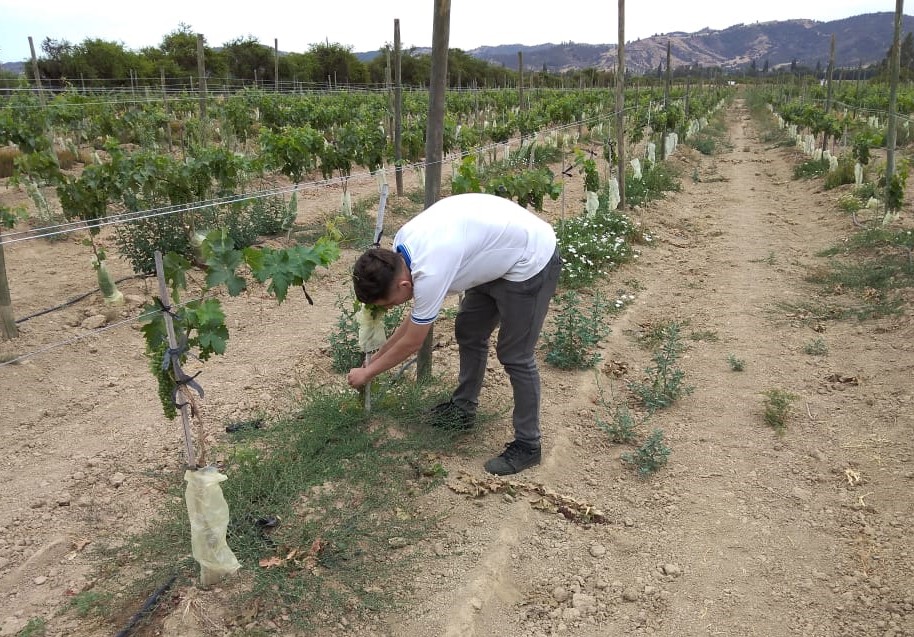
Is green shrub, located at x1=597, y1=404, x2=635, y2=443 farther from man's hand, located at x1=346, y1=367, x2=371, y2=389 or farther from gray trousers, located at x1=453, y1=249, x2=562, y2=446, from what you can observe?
man's hand, located at x1=346, y1=367, x2=371, y2=389

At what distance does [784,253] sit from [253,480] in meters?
7.63

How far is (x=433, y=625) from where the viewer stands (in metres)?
2.77

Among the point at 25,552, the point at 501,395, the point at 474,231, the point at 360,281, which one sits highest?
the point at 474,231

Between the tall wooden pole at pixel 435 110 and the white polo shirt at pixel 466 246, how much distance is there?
87 centimetres

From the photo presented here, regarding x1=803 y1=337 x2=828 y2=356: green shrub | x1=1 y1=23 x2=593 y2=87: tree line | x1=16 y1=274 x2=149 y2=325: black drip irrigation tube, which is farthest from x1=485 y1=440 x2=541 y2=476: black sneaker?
A: x1=1 y1=23 x2=593 y2=87: tree line

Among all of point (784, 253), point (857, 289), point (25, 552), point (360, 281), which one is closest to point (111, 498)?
point (25, 552)

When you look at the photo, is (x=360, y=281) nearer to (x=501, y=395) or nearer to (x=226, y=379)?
(x=501, y=395)

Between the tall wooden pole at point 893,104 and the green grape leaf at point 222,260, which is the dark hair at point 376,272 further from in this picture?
the tall wooden pole at point 893,104

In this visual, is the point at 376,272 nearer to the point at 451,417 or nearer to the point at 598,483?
the point at 451,417

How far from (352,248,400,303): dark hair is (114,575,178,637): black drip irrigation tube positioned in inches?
56.3

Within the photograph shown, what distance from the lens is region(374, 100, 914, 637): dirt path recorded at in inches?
115

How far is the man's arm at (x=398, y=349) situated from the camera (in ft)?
10.0

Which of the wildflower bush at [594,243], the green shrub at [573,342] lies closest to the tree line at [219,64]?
the wildflower bush at [594,243]

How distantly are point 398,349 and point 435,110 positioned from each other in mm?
1894
